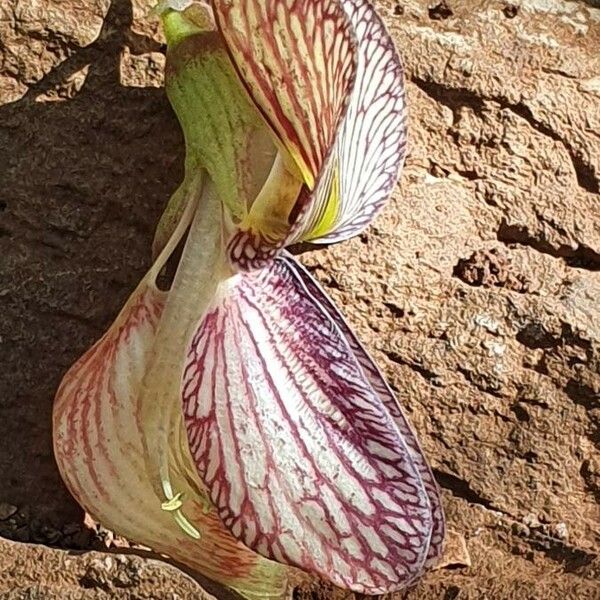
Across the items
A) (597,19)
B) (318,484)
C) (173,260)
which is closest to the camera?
(318,484)

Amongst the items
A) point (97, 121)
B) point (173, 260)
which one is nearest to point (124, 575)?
point (173, 260)

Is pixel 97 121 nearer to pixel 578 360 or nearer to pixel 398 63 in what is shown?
pixel 398 63

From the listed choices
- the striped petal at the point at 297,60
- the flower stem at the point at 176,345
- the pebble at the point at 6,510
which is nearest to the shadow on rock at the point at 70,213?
the pebble at the point at 6,510

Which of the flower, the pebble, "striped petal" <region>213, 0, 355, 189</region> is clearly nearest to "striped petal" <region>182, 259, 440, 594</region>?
the flower

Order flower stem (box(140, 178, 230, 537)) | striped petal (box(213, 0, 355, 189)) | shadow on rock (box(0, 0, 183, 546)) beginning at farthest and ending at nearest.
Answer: shadow on rock (box(0, 0, 183, 546))
flower stem (box(140, 178, 230, 537))
striped petal (box(213, 0, 355, 189))

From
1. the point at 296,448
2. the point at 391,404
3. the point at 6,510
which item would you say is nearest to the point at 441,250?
the point at 391,404

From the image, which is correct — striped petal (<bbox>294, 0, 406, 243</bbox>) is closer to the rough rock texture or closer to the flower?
the flower

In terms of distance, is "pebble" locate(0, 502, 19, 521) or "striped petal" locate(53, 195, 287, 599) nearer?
"striped petal" locate(53, 195, 287, 599)

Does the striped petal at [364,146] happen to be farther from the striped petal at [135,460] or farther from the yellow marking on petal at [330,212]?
the striped petal at [135,460]
